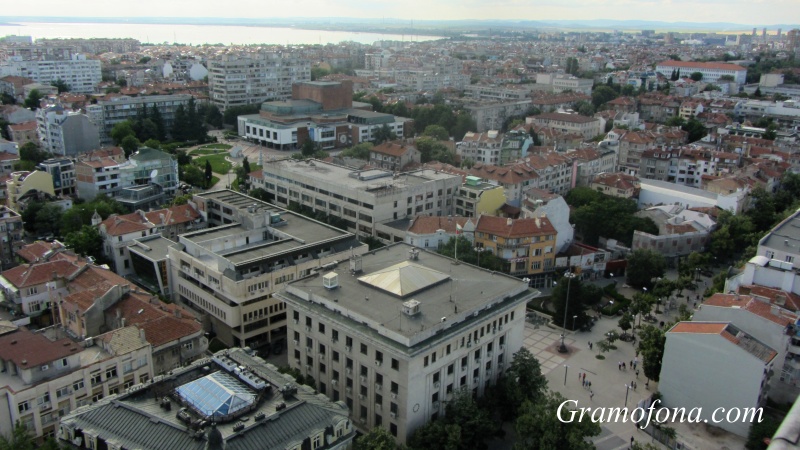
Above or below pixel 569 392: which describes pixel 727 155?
above

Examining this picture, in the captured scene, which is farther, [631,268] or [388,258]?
[631,268]

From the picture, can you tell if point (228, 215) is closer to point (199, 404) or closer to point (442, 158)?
point (199, 404)

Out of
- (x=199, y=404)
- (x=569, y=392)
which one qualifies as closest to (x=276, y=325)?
(x=199, y=404)

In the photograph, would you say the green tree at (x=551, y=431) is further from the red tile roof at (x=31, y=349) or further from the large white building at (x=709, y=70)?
the large white building at (x=709, y=70)

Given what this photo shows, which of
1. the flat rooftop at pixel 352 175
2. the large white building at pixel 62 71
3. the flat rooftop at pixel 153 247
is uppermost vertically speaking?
the large white building at pixel 62 71

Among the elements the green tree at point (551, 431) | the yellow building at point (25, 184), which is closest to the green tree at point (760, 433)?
the green tree at point (551, 431)

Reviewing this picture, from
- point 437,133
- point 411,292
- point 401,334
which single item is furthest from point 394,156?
point 401,334

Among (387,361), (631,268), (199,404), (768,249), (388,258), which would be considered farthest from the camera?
(631,268)
